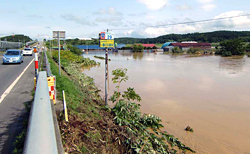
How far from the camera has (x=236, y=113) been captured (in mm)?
11133

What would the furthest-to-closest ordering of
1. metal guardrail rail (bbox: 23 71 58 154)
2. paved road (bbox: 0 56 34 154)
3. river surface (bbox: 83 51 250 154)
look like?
river surface (bbox: 83 51 250 154), paved road (bbox: 0 56 34 154), metal guardrail rail (bbox: 23 71 58 154)

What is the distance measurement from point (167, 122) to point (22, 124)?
6.26 meters

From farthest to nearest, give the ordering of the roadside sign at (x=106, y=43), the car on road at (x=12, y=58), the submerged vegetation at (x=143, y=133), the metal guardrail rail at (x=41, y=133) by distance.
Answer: the car on road at (x=12, y=58)
the roadside sign at (x=106, y=43)
the submerged vegetation at (x=143, y=133)
the metal guardrail rail at (x=41, y=133)

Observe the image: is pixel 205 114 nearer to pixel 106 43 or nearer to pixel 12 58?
pixel 106 43

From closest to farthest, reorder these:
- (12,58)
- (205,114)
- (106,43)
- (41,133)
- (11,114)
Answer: (41,133) → (11,114) → (106,43) → (205,114) → (12,58)

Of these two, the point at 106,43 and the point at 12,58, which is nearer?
the point at 106,43

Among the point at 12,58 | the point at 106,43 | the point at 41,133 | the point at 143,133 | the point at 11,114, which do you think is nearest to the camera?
the point at 41,133

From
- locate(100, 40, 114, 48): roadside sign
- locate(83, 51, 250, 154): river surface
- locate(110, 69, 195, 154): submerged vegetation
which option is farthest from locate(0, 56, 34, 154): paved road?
locate(83, 51, 250, 154): river surface

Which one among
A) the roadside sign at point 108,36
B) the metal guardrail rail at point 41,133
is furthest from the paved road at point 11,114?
the roadside sign at point 108,36

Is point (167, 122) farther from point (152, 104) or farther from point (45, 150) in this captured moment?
point (45, 150)

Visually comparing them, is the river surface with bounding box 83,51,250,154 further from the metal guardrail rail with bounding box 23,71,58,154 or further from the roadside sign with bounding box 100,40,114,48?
the metal guardrail rail with bounding box 23,71,58,154

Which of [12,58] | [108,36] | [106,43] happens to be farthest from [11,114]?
[12,58]

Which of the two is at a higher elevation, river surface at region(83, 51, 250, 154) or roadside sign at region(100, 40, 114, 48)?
roadside sign at region(100, 40, 114, 48)

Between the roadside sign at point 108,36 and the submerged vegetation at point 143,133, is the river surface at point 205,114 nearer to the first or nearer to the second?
the submerged vegetation at point 143,133
